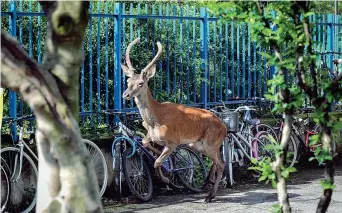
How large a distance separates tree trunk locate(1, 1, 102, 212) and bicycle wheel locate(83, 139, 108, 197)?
5.42 meters

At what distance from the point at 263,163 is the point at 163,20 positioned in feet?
21.3

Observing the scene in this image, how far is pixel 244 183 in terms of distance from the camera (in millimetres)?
12078

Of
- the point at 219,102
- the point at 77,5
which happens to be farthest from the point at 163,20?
the point at 77,5

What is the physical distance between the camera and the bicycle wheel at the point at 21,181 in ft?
30.4

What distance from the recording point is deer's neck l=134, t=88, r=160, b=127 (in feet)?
33.8

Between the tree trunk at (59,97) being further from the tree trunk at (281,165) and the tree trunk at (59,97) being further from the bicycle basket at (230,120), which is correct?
the bicycle basket at (230,120)

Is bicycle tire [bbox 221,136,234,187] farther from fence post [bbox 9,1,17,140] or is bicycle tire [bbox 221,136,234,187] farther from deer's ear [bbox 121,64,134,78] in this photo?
fence post [bbox 9,1,17,140]

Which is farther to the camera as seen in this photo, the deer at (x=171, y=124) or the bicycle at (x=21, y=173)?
the deer at (x=171, y=124)

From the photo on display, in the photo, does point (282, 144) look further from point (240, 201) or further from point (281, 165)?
point (240, 201)

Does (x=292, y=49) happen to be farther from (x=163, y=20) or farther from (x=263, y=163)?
(x=163, y=20)

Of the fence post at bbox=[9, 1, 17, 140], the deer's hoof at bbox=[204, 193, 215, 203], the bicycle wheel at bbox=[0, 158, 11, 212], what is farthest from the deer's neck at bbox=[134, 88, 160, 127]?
the bicycle wheel at bbox=[0, 158, 11, 212]

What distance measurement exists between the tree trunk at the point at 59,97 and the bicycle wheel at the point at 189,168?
638cm

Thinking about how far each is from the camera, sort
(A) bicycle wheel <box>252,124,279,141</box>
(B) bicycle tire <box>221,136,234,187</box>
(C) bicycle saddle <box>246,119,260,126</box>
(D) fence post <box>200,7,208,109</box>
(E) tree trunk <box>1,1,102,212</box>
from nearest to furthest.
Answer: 1. (E) tree trunk <box>1,1,102,212</box>
2. (B) bicycle tire <box>221,136,234,187</box>
3. (D) fence post <box>200,7,208,109</box>
4. (C) bicycle saddle <box>246,119,260,126</box>
5. (A) bicycle wheel <box>252,124,279,141</box>

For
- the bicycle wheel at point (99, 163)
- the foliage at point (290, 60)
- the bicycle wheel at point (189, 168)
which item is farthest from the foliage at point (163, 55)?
the foliage at point (290, 60)
